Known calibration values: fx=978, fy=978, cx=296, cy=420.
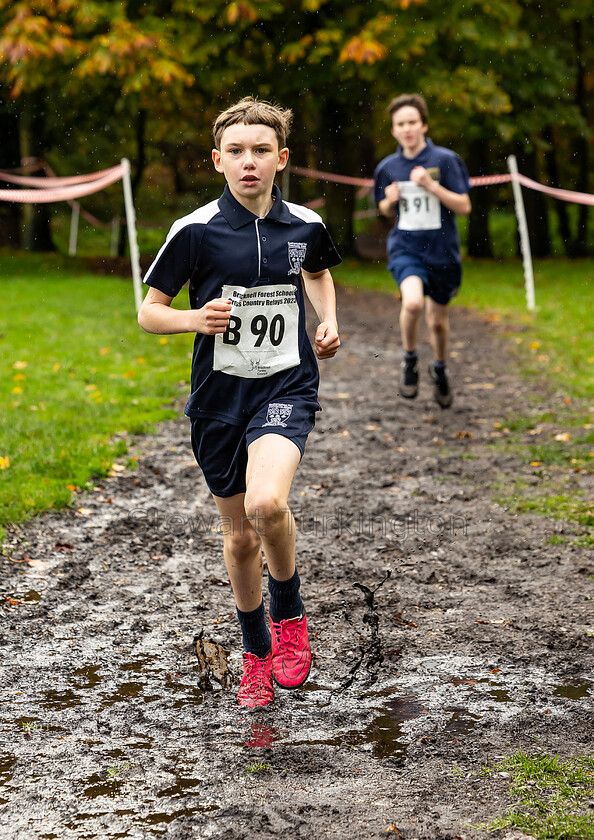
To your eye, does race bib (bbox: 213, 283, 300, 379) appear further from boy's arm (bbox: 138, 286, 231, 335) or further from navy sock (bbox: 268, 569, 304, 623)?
navy sock (bbox: 268, 569, 304, 623)

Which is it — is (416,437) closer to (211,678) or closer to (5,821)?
(211,678)

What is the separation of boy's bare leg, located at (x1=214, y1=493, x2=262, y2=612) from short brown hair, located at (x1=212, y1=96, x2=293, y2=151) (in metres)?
1.25

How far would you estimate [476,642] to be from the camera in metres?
3.88

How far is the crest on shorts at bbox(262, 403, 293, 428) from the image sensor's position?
323 cm

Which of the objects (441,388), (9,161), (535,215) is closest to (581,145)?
(535,215)

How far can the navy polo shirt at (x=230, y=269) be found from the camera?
3246mm

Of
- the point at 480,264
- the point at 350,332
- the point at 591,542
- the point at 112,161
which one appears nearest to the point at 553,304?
the point at 350,332

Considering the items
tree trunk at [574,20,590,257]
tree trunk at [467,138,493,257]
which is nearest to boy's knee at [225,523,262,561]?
tree trunk at [467,138,493,257]

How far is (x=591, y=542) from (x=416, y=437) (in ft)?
8.13

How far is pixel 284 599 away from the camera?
3451mm

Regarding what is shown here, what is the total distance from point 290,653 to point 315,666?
0.29 m

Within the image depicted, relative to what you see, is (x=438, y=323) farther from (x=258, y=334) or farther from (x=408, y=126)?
(x=258, y=334)

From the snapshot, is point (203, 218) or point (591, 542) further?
point (591, 542)

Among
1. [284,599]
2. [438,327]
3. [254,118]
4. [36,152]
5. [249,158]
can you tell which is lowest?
[284,599]
